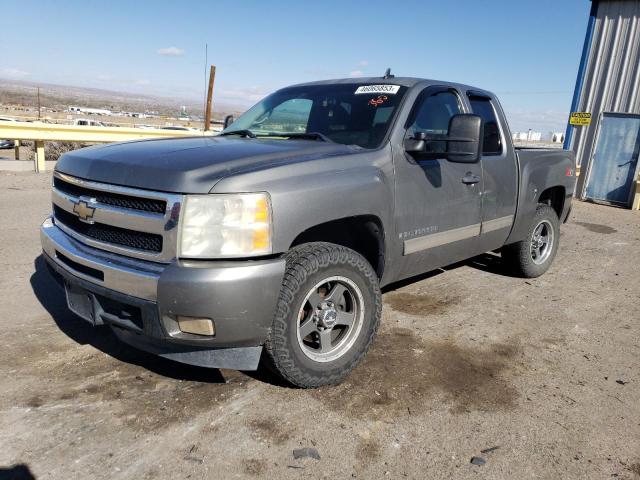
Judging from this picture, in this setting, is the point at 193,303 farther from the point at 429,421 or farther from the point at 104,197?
the point at 429,421

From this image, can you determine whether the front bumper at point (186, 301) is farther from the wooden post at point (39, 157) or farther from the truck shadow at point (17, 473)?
the wooden post at point (39, 157)

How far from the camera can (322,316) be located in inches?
117

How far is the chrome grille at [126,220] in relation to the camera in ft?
8.11

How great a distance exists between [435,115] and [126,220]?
94.7 inches

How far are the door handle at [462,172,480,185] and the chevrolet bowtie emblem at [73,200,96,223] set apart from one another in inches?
104

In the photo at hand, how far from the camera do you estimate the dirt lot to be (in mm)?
2361

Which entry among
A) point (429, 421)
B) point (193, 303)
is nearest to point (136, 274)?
point (193, 303)

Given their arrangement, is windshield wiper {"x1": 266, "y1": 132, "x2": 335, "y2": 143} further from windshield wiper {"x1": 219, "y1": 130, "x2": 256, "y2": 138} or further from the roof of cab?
the roof of cab

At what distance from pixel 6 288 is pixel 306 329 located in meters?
3.02

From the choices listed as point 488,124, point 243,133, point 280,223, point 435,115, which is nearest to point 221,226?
point 280,223

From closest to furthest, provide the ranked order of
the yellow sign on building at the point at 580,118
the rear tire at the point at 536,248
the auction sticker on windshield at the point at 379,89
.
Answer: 1. the auction sticker on windshield at the point at 379,89
2. the rear tire at the point at 536,248
3. the yellow sign on building at the point at 580,118

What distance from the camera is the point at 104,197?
9.18 feet

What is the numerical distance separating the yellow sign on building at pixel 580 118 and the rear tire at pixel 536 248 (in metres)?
8.05

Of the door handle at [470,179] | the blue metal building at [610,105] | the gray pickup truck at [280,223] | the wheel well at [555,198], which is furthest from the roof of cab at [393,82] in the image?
the blue metal building at [610,105]
